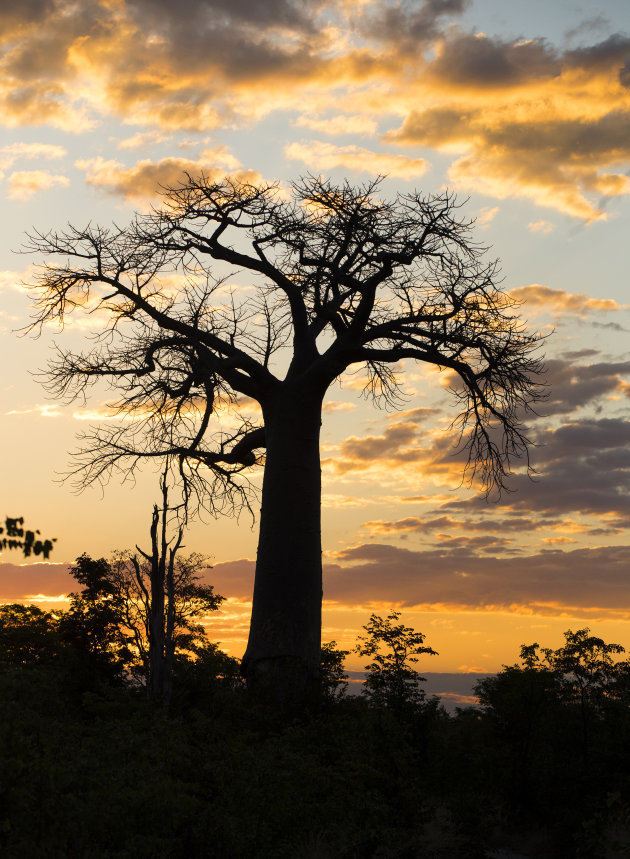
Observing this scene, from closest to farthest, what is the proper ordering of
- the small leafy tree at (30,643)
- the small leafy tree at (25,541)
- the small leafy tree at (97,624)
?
the small leafy tree at (25,541), the small leafy tree at (97,624), the small leafy tree at (30,643)

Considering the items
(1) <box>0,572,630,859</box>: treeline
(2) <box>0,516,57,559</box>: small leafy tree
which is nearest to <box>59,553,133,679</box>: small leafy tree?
(1) <box>0,572,630,859</box>: treeline

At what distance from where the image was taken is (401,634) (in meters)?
13.7

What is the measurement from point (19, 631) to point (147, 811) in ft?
55.7

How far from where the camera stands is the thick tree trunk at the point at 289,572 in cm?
1377

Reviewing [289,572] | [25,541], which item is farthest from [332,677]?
[25,541]

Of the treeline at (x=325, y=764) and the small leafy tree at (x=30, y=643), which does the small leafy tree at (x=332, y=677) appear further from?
the small leafy tree at (x=30, y=643)

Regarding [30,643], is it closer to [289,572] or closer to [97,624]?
[97,624]

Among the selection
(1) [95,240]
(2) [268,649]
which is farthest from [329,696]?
(1) [95,240]

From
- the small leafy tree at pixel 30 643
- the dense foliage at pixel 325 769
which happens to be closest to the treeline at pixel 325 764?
the dense foliage at pixel 325 769

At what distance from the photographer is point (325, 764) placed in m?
11.1

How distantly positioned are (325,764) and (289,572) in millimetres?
3530

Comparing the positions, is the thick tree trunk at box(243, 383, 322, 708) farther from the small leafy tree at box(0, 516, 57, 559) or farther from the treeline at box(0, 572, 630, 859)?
the small leafy tree at box(0, 516, 57, 559)

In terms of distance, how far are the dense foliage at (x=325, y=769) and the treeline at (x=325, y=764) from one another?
0.07 ft

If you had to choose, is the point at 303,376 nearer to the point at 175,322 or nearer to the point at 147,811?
the point at 175,322
